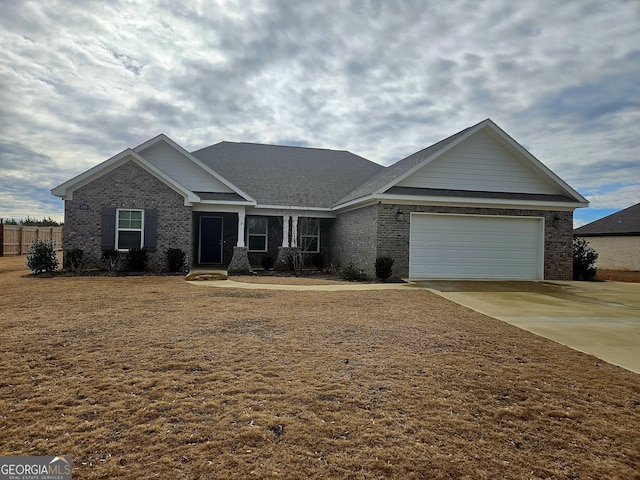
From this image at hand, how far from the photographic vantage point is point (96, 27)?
1054 centimetres

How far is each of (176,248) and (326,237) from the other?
24.6ft

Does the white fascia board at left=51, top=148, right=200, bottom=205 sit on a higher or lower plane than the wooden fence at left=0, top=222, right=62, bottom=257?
higher

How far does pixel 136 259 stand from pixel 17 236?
54.6ft

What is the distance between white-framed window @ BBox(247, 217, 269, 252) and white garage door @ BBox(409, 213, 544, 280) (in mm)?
7957

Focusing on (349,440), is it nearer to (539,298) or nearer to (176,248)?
(539,298)

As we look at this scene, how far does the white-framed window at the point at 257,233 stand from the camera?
1997cm

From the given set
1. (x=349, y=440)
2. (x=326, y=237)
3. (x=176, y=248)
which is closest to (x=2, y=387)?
(x=349, y=440)

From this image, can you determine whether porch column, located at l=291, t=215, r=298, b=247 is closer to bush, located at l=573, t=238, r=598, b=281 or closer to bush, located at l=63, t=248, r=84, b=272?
bush, located at l=63, t=248, r=84, b=272

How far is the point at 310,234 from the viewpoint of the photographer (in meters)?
20.2

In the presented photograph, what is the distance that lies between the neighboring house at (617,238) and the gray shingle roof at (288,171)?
15.3 metres

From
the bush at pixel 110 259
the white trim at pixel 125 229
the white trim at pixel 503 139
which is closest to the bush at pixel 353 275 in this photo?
the white trim at pixel 503 139

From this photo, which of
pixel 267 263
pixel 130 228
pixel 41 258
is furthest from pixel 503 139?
pixel 41 258

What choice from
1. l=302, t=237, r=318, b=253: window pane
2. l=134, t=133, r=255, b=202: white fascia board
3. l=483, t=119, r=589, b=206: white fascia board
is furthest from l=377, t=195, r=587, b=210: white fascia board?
l=134, t=133, r=255, b=202: white fascia board

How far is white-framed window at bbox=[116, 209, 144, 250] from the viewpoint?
15.9 m
